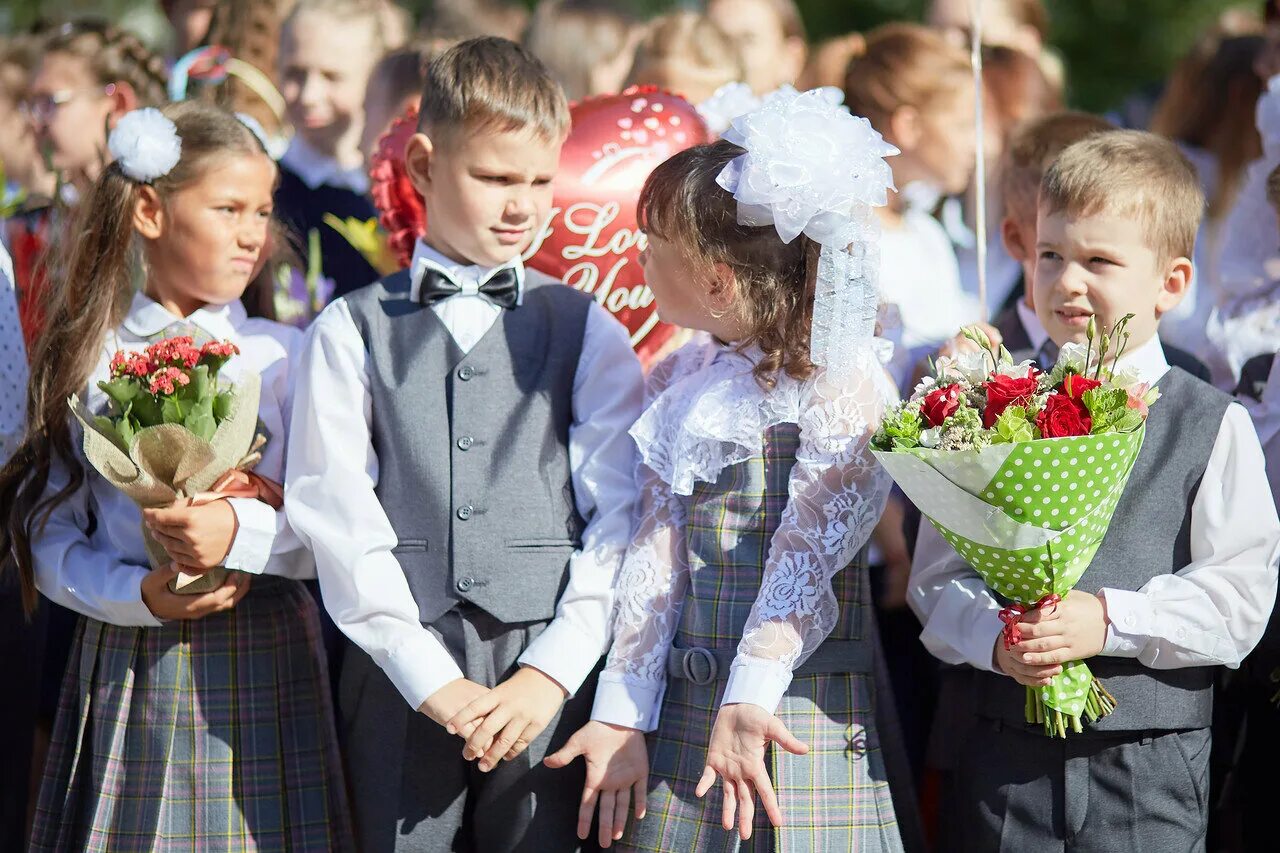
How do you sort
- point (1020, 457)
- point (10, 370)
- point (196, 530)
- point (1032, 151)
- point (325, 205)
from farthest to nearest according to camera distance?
point (325, 205), point (1032, 151), point (10, 370), point (196, 530), point (1020, 457)

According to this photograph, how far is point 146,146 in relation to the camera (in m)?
3.06

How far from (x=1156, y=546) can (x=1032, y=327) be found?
3.18 feet

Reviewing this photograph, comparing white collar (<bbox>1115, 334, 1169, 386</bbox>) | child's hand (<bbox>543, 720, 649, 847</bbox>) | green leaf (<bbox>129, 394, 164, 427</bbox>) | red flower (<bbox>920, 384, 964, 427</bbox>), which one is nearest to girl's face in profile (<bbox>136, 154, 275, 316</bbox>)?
green leaf (<bbox>129, 394, 164, 427</bbox>)

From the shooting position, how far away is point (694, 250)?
2682 mm

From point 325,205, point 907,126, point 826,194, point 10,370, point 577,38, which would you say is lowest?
point 10,370

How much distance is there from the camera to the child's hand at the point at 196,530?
2.72 meters

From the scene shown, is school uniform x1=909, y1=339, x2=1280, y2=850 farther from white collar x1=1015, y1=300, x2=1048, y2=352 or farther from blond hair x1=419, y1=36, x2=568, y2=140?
blond hair x1=419, y1=36, x2=568, y2=140

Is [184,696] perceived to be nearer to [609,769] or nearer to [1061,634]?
[609,769]

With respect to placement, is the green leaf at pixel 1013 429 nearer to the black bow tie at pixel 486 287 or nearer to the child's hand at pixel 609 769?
the child's hand at pixel 609 769

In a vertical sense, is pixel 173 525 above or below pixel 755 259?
below

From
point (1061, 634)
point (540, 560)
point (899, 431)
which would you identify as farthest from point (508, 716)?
point (1061, 634)

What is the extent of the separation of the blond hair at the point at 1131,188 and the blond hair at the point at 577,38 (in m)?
2.57

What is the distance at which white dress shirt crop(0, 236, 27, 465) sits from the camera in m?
3.19

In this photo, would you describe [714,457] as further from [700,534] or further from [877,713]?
[877,713]
